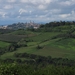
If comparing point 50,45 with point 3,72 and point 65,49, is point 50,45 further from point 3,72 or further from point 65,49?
point 3,72

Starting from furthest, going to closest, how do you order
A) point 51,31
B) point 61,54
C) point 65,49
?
point 51,31, point 65,49, point 61,54

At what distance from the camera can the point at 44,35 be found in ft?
328

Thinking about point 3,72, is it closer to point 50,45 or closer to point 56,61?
point 56,61

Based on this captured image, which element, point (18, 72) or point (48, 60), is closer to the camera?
point (18, 72)

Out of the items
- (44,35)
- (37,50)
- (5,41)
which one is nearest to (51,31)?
(44,35)

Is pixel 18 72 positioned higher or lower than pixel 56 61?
higher

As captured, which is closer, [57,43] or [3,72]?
[3,72]

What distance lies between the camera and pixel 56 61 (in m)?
69.6

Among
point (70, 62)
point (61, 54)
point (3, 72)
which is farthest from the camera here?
point (61, 54)

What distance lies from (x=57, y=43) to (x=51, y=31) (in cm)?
2305

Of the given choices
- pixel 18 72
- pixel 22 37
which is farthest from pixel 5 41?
pixel 18 72

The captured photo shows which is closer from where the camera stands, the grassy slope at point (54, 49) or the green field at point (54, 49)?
the green field at point (54, 49)

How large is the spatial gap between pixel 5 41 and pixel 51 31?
22092mm

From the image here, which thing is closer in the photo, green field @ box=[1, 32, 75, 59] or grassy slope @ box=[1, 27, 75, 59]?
Answer: green field @ box=[1, 32, 75, 59]
